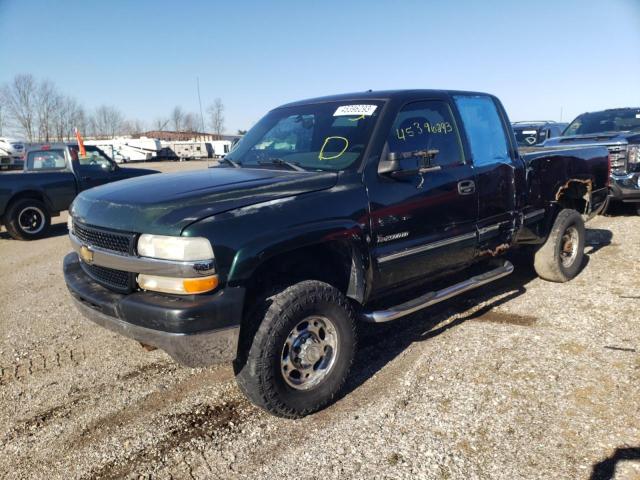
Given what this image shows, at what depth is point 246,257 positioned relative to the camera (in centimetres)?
266

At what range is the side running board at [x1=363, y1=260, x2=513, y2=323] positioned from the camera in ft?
11.0

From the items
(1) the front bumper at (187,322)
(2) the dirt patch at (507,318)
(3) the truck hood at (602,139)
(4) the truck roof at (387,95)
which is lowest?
(2) the dirt patch at (507,318)

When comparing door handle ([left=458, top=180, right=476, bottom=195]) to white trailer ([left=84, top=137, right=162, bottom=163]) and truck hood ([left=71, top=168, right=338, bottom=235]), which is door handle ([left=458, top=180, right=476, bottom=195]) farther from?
white trailer ([left=84, top=137, right=162, bottom=163])

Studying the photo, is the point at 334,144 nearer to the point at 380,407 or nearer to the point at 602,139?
the point at 380,407

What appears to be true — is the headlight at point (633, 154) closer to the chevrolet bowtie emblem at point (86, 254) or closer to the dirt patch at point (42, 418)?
the chevrolet bowtie emblem at point (86, 254)

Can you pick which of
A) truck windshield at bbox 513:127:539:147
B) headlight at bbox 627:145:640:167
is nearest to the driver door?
headlight at bbox 627:145:640:167

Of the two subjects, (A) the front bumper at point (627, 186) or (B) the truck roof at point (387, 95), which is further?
(A) the front bumper at point (627, 186)

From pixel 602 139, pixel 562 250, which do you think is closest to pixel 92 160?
pixel 562 250

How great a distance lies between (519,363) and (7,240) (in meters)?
9.56

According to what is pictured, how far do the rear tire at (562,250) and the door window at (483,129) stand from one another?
1.28 m

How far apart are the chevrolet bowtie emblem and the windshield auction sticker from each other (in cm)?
200

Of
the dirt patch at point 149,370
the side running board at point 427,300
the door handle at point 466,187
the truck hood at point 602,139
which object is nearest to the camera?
the side running board at point 427,300

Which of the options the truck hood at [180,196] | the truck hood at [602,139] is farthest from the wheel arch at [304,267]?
the truck hood at [602,139]

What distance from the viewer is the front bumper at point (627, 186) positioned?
8.55 m
